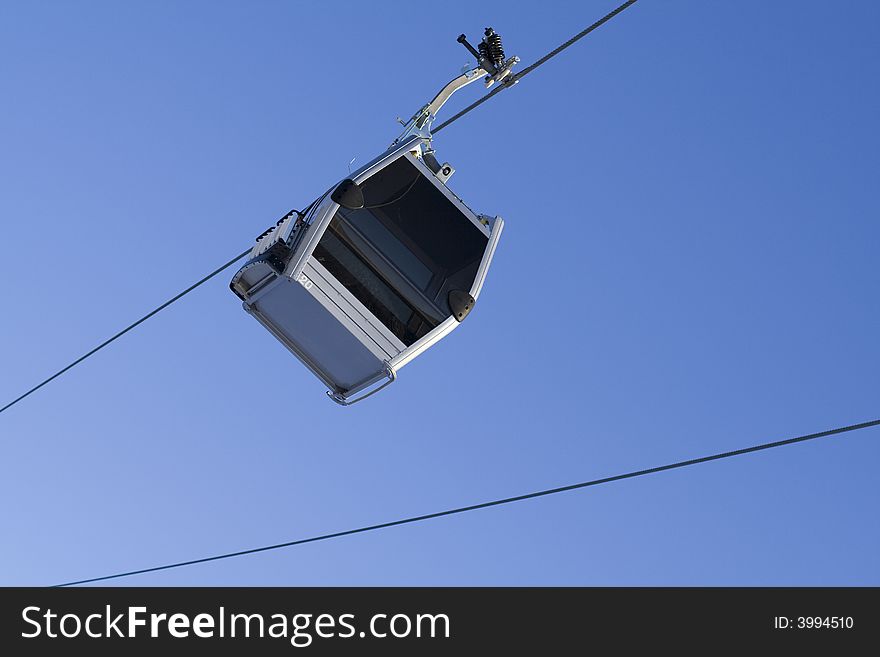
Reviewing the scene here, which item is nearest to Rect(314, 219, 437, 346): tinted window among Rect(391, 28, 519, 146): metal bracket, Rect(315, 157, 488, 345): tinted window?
Rect(315, 157, 488, 345): tinted window

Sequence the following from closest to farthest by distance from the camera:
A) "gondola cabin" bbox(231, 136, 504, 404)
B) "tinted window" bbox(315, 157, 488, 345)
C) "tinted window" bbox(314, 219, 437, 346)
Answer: "gondola cabin" bbox(231, 136, 504, 404)
"tinted window" bbox(314, 219, 437, 346)
"tinted window" bbox(315, 157, 488, 345)

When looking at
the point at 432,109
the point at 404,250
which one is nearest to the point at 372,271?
the point at 404,250

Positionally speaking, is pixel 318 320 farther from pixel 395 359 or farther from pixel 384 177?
pixel 384 177

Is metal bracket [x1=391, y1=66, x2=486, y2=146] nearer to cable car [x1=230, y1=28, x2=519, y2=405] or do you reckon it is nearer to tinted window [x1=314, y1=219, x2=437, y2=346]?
cable car [x1=230, y1=28, x2=519, y2=405]

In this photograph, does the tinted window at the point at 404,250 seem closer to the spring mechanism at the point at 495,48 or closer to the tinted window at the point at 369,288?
the tinted window at the point at 369,288

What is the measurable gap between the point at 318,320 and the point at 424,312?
1007 millimetres

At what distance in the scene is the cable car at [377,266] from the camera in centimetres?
1030

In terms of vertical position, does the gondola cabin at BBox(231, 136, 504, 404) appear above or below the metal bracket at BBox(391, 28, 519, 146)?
below

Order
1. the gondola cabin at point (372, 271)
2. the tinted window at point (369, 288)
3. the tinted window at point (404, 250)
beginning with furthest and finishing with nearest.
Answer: the tinted window at point (404, 250)
the tinted window at point (369, 288)
the gondola cabin at point (372, 271)

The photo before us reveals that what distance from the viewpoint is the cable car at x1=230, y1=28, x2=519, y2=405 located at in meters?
10.3

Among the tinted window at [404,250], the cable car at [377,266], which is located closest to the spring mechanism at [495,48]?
the cable car at [377,266]

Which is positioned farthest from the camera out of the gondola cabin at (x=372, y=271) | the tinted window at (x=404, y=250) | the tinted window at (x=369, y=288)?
the tinted window at (x=404, y=250)
